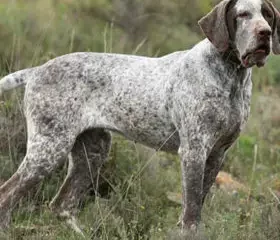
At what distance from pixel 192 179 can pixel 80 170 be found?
1.28 meters

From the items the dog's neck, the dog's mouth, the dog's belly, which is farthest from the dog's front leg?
the dog's mouth

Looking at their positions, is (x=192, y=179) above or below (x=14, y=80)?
below

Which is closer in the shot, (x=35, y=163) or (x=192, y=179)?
(x=192, y=179)

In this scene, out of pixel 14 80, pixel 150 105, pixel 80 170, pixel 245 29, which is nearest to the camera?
pixel 245 29

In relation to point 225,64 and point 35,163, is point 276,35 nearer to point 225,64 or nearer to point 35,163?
point 225,64

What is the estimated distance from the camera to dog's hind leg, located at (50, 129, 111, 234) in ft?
21.7

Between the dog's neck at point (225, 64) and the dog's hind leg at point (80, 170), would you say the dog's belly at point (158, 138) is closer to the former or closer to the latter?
the dog's hind leg at point (80, 170)

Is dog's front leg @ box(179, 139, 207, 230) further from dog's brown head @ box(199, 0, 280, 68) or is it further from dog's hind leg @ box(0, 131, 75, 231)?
dog's hind leg @ box(0, 131, 75, 231)

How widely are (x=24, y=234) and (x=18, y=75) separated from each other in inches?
49.1

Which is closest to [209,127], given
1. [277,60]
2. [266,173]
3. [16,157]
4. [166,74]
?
[166,74]

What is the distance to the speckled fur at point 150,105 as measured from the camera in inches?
227

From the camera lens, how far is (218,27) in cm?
571

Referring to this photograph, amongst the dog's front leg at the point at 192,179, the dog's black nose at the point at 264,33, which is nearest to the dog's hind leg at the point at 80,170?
the dog's front leg at the point at 192,179

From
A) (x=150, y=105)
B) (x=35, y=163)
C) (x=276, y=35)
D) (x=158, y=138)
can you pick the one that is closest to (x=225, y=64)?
(x=276, y=35)
